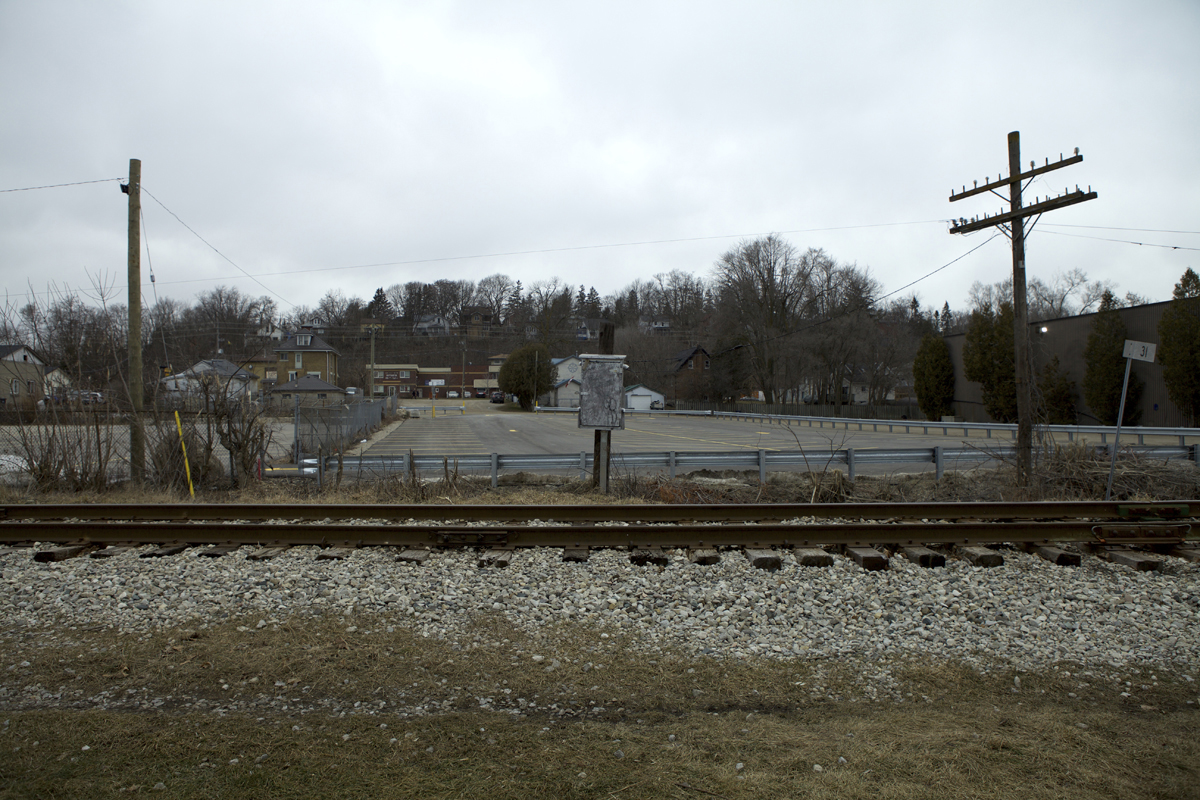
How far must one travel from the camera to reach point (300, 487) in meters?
12.8

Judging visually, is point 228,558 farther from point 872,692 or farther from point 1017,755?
point 1017,755

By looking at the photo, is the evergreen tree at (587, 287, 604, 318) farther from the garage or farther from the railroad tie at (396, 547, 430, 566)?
the railroad tie at (396, 547, 430, 566)

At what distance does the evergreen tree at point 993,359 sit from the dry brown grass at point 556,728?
41.7 meters

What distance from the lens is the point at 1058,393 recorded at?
38.8m

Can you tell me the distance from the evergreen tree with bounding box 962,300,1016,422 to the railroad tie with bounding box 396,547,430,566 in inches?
1639

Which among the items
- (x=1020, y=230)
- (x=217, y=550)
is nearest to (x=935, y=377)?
(x=1020, y=230)

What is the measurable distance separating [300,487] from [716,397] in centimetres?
6835

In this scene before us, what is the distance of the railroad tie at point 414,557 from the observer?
6.36 m

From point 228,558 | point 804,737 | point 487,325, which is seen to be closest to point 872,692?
point 804,737

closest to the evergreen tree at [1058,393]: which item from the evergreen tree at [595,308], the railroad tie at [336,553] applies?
the railroad tie at [336,553]

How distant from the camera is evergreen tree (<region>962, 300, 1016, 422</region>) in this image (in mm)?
40750

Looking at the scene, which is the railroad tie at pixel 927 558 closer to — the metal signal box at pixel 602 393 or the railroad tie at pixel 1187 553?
the railroad tie at pixel 1187 553

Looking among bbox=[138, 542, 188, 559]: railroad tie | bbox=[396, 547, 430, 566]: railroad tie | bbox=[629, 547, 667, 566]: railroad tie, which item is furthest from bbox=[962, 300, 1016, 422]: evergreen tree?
bbox=[138, 542, 188, 559]: railroad tie

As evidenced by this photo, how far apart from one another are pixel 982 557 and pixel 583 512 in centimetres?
424
